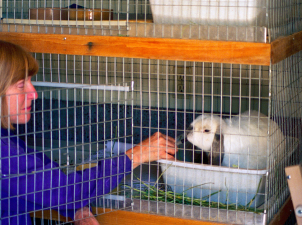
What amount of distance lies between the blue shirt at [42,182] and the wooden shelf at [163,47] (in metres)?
0.45

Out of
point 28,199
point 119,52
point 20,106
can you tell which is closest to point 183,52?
point 119,52

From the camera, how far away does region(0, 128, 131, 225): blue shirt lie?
4.97 ft

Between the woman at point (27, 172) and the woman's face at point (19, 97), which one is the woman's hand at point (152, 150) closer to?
the woman at point (27, 172)

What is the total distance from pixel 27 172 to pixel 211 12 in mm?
951

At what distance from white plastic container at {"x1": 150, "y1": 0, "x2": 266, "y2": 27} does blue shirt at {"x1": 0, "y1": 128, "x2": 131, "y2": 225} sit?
2.07 ft

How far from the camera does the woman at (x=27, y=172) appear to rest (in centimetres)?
153

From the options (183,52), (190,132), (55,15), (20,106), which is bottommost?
(190,132)

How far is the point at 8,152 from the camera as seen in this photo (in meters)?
1.43

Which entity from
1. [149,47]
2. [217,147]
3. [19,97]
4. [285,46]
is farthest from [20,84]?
[285,46]

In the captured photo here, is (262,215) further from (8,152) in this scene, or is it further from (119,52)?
(8,152)

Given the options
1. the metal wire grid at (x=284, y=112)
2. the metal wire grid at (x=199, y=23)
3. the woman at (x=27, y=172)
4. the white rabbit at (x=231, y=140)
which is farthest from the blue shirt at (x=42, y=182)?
the metal wire grid at (x=284, y=112)

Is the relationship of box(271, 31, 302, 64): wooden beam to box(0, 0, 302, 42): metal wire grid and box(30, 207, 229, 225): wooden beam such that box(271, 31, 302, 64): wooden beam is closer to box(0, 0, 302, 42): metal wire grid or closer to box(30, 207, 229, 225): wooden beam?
box(0, 0, 302, 42): metal wire grid

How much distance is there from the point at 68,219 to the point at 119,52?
0.80 meters

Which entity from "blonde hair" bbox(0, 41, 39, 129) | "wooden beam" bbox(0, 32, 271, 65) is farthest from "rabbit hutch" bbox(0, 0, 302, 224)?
"blonde hair" bbox(0, 41, 39, 129)
